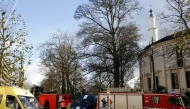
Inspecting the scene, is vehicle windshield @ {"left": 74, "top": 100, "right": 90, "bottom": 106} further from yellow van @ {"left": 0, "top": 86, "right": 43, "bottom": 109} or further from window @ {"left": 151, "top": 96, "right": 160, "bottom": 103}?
yellow van @ {"left": 0, "top": 86, "right": 43, "bottom": 109}

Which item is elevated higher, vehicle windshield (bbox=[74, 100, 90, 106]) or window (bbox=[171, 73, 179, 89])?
window (bbox=[171, 73, 179, 89])

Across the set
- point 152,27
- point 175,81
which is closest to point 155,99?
point 175,81

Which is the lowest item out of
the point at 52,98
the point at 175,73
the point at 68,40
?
the point at 52,98

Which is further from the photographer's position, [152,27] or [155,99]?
[152,27]

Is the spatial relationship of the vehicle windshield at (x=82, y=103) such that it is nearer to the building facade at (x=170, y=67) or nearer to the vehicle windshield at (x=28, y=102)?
the vehicle windshield at (x=28, y=102)

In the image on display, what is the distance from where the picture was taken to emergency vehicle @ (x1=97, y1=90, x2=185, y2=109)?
19.9 metres

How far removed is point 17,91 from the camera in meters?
12.3

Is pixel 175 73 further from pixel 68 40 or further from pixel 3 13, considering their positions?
pixel 3 13

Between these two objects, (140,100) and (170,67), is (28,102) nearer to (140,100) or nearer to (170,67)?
(140,100)

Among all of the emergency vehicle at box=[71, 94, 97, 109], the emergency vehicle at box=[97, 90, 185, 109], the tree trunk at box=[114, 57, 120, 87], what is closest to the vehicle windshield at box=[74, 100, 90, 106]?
the emergency vehicle at box=[71, 94, 97, 109]

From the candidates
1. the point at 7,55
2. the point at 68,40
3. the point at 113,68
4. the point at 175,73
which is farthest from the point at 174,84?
the point at 7,55

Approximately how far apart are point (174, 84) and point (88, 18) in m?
19.2

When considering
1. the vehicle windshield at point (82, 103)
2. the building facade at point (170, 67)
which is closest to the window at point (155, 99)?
the vehicle windshield at point (82, 103)

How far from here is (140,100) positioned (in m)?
21.8
